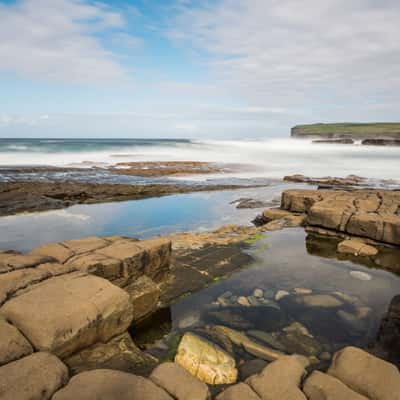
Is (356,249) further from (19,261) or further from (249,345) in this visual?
(19,261)

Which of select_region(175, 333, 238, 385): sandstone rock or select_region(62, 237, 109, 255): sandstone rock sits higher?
select_region(62, 237, 109, 255): sandstone rock

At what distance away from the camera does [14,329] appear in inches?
133

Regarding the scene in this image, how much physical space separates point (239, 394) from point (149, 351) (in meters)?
1.97

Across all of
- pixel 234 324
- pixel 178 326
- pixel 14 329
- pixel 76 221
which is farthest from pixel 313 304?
pixel 76 221

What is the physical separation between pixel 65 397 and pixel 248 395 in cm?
159

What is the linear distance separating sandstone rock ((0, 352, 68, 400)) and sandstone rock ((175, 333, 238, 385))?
58.9 inches

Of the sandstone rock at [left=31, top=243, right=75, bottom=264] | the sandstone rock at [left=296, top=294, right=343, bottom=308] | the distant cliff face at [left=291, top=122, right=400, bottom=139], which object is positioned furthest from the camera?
the distant cliff face at [left=291, top=122, right=400, bottom=139]

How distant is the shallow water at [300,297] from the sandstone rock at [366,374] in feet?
3.75

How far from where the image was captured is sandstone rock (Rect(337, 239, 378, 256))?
8375 millimetres

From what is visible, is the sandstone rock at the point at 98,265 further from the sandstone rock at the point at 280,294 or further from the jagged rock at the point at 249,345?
the sandstone rock at the point at 280,294

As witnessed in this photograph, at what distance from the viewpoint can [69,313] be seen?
12.1 feet

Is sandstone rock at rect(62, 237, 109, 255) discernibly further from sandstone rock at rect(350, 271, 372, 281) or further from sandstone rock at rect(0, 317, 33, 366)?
sandstone rock at rect(350, 271, 372, 281)

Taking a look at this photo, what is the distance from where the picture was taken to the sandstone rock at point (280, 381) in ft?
9.77

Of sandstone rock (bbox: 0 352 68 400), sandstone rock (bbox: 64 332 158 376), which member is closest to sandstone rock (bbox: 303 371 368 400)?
sandstone rock (bbox: 64 332 158 376)
